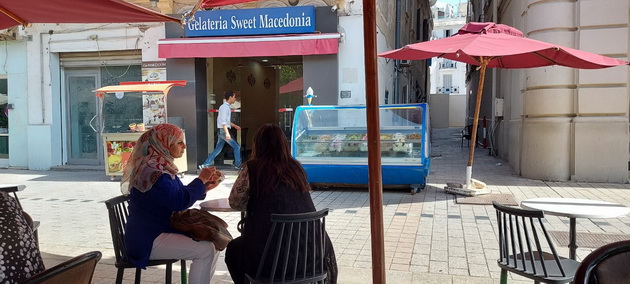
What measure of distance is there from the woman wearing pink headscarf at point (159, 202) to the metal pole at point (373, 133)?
1.14m

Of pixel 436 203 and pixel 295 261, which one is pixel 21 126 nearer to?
pixel 436 203

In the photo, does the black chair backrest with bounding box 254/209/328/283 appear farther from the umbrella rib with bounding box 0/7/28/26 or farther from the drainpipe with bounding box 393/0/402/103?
the drainpipe with bounding box 393/0/402/103

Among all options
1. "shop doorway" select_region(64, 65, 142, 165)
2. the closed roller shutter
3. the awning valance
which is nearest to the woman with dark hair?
the awning valance

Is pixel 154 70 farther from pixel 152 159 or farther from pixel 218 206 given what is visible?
pixel 152 159

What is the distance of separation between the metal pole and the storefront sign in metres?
7.93

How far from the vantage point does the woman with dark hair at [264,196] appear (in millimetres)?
2840

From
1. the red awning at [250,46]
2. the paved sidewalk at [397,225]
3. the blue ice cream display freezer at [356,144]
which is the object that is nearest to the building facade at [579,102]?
the paved sidewalk at [397,225]

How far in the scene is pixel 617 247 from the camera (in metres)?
1.91

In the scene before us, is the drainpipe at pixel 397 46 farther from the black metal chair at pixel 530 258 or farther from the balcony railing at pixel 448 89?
the balcony railing at pixel 448 89

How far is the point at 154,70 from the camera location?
1112cm

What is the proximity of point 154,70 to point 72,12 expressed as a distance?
6821mm

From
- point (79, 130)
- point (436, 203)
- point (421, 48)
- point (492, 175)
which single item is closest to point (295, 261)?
point (421, 48)

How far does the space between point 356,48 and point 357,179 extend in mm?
3296

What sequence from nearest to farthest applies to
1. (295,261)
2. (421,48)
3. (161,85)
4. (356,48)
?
1. (295,261)
2. (421,48)
3. (161,85)
4. (356,48)
